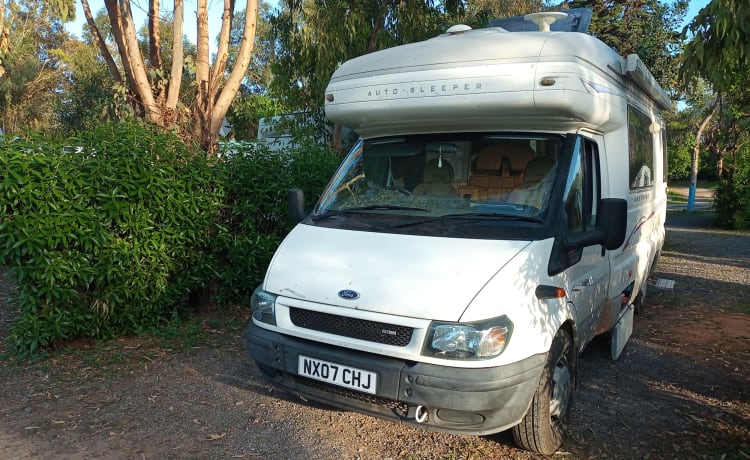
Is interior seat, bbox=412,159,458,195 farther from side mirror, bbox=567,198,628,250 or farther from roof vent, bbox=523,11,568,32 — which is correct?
roof vent, bbox=523,11,568,32

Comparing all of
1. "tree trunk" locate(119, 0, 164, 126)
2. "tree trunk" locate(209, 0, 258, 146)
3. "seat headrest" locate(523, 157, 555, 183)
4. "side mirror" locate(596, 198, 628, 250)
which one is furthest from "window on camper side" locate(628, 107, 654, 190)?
"tree trunk" locate(119, 0, 164, 126)

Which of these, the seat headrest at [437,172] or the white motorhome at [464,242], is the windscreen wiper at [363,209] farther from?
the seat headrest at [437,172]

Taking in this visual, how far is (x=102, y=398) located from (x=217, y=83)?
4577 mm

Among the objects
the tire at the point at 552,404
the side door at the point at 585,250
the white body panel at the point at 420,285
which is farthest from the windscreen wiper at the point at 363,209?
the tire at the point at 552,404

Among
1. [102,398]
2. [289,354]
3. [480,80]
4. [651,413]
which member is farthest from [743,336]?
[102,398]

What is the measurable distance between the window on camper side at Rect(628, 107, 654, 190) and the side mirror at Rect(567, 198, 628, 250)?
1.58 m

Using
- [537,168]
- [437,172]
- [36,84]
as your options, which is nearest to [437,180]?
→ [437,172]

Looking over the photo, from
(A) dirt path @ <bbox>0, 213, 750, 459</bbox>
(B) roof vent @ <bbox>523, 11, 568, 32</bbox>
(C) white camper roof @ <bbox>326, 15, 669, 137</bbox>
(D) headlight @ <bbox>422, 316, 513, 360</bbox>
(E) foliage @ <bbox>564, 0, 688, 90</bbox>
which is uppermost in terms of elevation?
(E) foliage @ <bbox>564, 0, 688, 90</bbox>

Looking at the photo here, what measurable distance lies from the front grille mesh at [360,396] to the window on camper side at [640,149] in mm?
3170

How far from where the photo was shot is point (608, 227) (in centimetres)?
362

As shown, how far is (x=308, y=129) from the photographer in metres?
10.0

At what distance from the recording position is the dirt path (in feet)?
12.1

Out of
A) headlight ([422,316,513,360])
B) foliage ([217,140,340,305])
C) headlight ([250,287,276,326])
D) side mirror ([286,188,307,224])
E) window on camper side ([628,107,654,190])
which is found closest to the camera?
headlight ([422,316,513,360])

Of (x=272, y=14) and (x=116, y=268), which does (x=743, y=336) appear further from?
(x=272, y=14)
